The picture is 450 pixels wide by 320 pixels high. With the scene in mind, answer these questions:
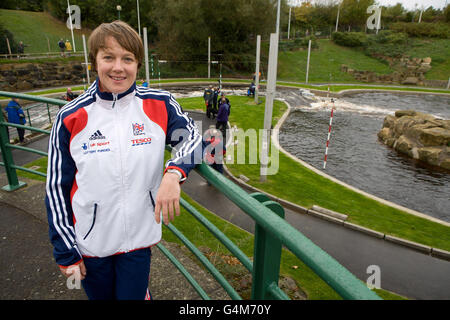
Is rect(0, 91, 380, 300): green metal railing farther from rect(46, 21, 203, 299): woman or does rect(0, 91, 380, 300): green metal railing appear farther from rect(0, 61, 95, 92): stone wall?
rect(0, 61, 95, 92): stone wall

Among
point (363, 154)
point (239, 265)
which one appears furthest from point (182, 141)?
point (363, 154)

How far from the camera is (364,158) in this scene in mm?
12828

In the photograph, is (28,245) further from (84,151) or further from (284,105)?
(284,105)

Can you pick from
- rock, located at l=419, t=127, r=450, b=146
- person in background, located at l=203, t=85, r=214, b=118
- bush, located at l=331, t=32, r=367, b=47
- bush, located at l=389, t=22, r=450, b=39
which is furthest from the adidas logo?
bush, located at l=389, t=22, r=450, b=39

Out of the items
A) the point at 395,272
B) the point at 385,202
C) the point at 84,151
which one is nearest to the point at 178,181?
the point at 84,151

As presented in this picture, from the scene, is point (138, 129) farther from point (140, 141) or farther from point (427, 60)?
point (427, 60)

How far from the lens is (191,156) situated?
1.53m

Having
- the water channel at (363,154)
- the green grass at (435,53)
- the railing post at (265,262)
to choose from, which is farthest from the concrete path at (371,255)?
the green grass at (435,53)

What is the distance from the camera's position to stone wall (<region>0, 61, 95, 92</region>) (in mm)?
27672

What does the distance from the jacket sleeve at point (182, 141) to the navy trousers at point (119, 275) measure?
1.74 feet

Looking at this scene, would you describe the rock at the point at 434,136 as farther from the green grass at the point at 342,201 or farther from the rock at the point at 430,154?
the green grass at the point at 342,201

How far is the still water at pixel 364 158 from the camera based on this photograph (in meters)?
9.80

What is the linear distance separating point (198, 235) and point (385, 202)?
5800 mm

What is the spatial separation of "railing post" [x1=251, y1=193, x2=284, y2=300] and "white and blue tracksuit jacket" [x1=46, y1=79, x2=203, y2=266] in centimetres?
50
